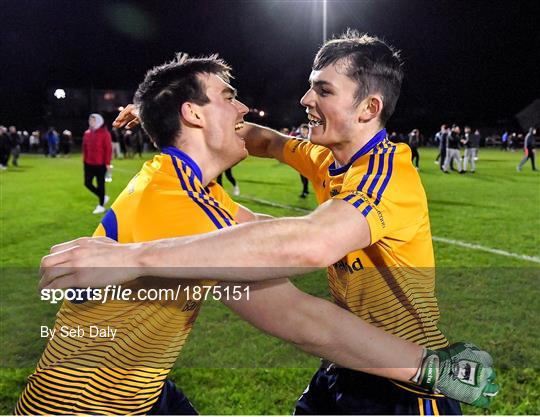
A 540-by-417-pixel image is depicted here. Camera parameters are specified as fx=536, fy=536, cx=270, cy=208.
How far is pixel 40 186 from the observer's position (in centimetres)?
1897

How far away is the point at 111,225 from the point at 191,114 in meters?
0.67

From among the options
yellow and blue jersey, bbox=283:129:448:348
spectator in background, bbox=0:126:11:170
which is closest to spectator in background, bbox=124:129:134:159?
spectator in background, bbox=0:126:11:170

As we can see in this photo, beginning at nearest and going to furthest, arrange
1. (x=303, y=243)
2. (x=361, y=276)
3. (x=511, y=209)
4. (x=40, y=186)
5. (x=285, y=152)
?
(x=303, y=243), (x=361, y=276), (x=285, y=152), (x=511, y=209), (x=40, y=186)

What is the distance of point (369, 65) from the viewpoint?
2.79 metres

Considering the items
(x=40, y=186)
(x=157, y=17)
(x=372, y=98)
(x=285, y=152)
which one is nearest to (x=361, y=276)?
(x=372, y=98)

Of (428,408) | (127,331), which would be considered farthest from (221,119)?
(428,408)

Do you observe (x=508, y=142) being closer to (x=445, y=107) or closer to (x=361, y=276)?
(x=445, y=107)

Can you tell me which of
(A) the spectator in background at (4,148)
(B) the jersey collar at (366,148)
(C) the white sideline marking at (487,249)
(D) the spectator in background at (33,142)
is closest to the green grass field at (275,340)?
(C) the white sideline marking at (487,249)

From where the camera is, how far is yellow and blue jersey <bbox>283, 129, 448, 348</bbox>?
2227 mm

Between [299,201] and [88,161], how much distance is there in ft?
18.4

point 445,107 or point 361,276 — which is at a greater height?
point 445,107

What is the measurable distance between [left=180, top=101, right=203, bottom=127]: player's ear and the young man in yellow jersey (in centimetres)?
26

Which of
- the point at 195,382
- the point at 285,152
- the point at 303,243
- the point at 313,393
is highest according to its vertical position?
the point at 285,152

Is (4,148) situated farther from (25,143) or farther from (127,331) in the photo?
(127,331)
